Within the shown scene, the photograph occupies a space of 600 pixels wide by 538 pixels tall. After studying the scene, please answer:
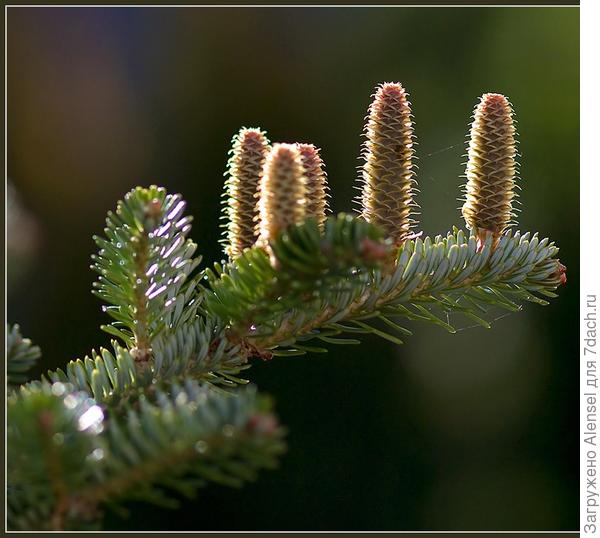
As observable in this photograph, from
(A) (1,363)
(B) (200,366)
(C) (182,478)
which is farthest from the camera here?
(B) (200,366)

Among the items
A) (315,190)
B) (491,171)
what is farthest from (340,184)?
(315,190)

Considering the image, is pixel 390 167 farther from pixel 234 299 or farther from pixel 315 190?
pixel 234 299

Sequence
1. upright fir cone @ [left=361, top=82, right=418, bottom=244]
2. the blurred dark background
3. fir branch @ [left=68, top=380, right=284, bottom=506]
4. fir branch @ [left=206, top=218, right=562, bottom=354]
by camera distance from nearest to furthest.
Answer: fir branch @ [left=68, top=380, right=284, bottom=506] → fir branch @ [left=206, top=218, right=562, bottom=354] → upright fir cone @ [left=361, top=82, right=418, bottom=244] → the blurred dark background

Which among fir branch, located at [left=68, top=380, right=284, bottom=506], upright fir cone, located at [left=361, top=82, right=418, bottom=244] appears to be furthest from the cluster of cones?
fir branch, located at [left=68, top=380, right=284, bottom=506]

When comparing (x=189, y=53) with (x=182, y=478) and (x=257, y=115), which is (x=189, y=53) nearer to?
(x=257, y=115)

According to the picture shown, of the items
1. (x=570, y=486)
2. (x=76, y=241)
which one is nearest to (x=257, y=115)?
(x=76, y=241)

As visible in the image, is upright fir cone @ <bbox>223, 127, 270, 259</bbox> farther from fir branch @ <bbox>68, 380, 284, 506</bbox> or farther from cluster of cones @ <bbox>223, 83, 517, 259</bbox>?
fir branch @ <bbox>68, 380, 284, 506</bbox>

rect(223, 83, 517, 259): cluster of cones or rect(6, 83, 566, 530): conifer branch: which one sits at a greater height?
rect(223, 83, 517, 259): cluster of cones
